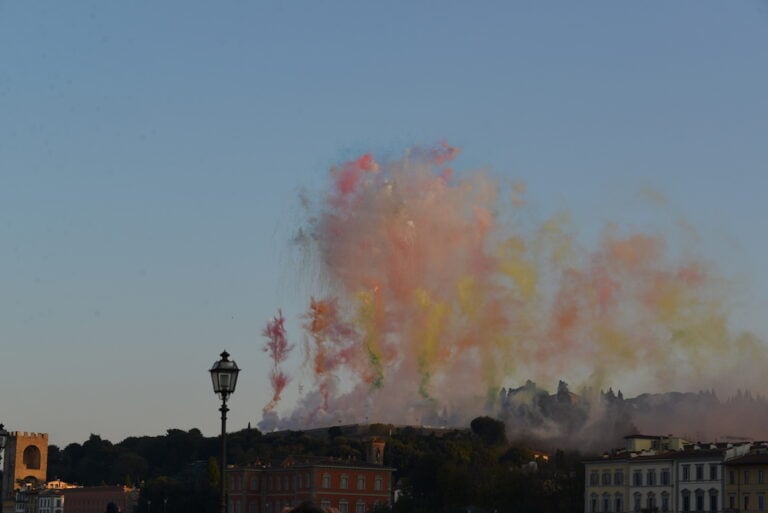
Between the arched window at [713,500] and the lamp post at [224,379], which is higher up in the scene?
the lamp post at [224,379]

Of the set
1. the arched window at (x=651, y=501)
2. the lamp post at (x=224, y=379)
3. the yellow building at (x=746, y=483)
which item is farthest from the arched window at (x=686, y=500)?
the lamp post at (x=224, y=379)

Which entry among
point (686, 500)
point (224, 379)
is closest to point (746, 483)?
point (686, 500)

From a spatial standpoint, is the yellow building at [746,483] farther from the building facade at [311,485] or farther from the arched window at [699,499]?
the building facade at [311,485]

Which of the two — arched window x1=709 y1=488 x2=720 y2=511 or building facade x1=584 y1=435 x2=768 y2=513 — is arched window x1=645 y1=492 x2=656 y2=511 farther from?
arched window x1=709 y1=488 x2=720 y2=511

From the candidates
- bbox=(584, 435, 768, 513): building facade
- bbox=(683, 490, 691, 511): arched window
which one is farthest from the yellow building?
bbox=(683, 490, 691, 511): arched window

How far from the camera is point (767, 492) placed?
108 m

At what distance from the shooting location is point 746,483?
4350 inches

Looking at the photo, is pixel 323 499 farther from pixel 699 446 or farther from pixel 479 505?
pixel 699 446

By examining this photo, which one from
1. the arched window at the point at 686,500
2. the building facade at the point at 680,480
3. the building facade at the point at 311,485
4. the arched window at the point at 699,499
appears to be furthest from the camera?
the building facade at the point at 311,485

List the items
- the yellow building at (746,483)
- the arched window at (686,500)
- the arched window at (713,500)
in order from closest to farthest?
the yellow building at (746,483)
the arched window at (713,500)
the arched window at (686,500)

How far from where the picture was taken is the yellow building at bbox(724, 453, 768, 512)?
357 ft

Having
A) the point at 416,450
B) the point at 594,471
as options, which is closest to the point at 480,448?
the point at 416,450

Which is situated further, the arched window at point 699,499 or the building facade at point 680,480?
the arched window at point 699,499

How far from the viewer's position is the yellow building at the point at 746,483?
10894cm
